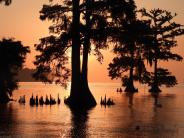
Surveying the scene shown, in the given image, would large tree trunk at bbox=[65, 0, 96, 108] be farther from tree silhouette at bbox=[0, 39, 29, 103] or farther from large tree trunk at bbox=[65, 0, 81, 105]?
tree silhouette at bbox=[0, 39, 29, 103]

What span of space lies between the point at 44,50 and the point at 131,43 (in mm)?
9411

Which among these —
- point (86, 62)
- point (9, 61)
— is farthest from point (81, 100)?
point (9, 61)

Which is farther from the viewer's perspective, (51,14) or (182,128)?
(51,14)

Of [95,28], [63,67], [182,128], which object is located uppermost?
[95,28]

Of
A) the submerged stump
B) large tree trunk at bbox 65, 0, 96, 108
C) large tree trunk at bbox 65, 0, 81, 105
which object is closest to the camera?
the submerged stump

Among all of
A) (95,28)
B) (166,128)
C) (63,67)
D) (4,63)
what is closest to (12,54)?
(4,63)

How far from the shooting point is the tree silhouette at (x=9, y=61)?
192ft

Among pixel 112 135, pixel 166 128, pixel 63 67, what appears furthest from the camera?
pixel 63 67

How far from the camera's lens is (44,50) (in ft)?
189

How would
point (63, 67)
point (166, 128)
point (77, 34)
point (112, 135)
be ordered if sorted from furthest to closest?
point (63, 67) < point (77, 34) < point (166, 128) < point (112, 135)

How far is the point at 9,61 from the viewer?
5912 cm

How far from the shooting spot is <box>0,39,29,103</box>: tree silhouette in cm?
5850

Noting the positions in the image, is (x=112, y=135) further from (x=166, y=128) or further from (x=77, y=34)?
(x=77, y=34)

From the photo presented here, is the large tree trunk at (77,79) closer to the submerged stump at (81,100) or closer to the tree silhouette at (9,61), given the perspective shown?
the submerged stump at (81,100)
